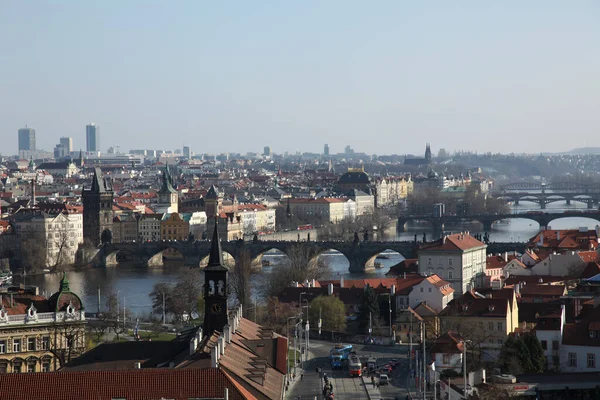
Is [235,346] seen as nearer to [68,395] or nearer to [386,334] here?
[68,395]

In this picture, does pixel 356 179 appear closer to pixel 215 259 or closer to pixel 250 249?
pixel 250 249

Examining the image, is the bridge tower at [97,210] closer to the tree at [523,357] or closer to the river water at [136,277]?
the river water at [136,277]

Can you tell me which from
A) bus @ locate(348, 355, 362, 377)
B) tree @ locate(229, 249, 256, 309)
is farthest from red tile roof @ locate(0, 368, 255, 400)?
tree @ locate(229, 249, 256, 309)

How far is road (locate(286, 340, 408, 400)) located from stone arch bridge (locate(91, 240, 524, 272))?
30.6 m

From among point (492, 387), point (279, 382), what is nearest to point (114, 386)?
point (279, 382)

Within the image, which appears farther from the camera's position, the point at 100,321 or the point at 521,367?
the point at 100,321

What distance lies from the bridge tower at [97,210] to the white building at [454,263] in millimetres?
34932

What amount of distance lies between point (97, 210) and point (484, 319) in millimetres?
50721

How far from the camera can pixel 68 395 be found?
59.0ft

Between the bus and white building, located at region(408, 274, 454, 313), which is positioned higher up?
white building, located at region(408, 274, 454, 313)

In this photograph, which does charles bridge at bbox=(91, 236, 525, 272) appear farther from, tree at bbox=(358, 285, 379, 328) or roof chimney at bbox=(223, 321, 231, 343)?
roof chimney at bbox=(223, 321, 231, 343)

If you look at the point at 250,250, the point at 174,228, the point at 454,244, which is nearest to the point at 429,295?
the point at 454,244

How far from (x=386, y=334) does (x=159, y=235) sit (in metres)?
51.3

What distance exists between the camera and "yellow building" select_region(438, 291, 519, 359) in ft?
105
